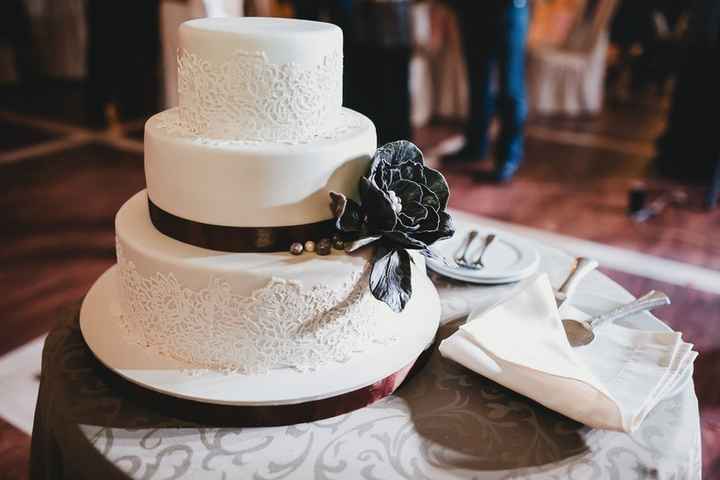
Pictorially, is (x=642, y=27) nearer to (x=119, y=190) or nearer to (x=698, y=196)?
(x=698, y=196)

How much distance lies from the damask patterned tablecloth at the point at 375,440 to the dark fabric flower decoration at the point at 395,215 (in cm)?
20

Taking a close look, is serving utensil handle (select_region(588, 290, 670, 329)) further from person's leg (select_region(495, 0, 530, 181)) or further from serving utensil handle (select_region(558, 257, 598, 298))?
person's leg (select_region(495, 0, 530, 181))

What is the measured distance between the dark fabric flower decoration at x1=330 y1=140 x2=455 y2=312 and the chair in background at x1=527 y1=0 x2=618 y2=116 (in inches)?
202

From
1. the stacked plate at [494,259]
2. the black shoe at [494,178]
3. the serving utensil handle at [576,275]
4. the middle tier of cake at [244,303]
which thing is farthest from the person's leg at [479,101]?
the middle tier of cake at [244,303]

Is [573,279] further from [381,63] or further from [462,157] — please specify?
[462,157]

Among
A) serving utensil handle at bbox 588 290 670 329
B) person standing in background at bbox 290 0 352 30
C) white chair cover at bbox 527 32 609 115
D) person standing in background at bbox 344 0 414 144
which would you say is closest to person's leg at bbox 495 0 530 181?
person standing in background at bbox 344 0 414 144

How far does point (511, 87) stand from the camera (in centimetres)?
400

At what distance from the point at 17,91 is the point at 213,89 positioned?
610 centimetres

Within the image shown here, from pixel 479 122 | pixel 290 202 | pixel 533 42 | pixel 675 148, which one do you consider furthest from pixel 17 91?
pixel 290 202

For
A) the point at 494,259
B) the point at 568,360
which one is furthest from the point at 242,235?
the point at 494,259

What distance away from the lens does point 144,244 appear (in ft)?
3.69

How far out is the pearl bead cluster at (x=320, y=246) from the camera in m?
1.10

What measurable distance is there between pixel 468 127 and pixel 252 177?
12.2ft

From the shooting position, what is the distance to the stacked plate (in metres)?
1.50
